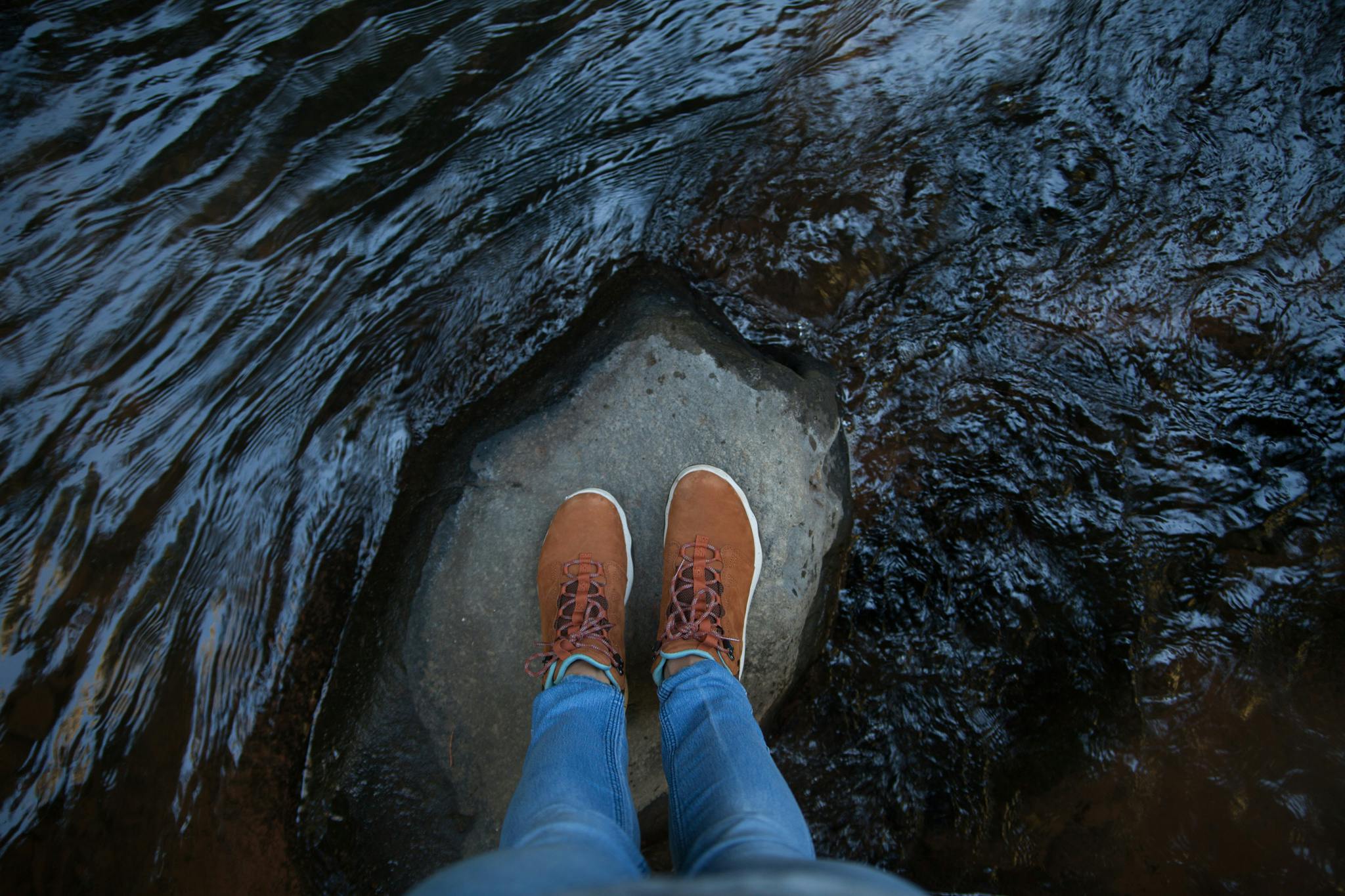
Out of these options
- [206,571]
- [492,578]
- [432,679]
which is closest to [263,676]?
[206,571]

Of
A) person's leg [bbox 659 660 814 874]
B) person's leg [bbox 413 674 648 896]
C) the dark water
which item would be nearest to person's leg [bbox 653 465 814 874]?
person's leg [bbox 659 660 814 874]

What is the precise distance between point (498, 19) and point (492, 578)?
6.75 feet

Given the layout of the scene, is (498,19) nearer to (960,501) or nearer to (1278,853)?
(960,501)

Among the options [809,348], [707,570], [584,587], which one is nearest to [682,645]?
[707,570]

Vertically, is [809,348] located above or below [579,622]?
above

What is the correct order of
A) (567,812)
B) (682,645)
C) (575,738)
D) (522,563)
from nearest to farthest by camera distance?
(567,812)
(575,738)
(682,645)
(522,563)

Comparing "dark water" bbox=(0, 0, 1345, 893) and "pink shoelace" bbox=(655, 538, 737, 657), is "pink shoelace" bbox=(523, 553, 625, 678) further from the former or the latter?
"dark water" bbox=(0, 0, 1345, 893)

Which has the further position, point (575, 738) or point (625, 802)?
point (575, 738)

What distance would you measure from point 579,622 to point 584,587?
0.34ft

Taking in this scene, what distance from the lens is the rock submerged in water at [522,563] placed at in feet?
Answer: 6.27

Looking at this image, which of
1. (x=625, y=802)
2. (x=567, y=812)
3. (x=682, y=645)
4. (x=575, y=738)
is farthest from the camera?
(x=682, y=645)

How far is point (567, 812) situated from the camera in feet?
4.38

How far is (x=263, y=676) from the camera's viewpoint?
6.50 feet

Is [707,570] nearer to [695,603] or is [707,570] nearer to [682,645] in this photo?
[695,603]
